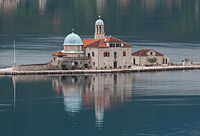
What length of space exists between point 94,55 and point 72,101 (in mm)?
37070

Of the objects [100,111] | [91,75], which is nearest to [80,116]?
[100,111]

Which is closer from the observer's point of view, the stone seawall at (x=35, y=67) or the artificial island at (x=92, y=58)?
the stone seawall at (x=35, y=67)

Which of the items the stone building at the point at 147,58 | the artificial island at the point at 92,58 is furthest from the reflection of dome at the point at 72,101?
the stone building at the point at 147,58

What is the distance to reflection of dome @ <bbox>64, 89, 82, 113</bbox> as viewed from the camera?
357ft

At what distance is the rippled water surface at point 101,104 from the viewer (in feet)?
317

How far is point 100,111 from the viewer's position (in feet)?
351

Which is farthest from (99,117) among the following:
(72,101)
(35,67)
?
(35,67)

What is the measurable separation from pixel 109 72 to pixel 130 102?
3410 centimetres

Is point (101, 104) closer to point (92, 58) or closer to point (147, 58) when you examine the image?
point (92, 58)

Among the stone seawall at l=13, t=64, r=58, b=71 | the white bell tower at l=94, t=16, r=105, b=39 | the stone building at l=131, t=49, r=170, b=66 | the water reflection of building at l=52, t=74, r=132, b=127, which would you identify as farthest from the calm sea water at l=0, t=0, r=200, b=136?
the white bell tower at l=94, t=16, r=105, b=39

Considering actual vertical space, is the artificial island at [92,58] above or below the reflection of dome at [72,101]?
above

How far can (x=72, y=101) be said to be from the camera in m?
115

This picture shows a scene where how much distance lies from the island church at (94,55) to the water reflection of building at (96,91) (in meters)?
7.01

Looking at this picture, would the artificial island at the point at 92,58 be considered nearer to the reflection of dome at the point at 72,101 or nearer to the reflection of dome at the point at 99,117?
the reflection of dome at the point at 72,101
